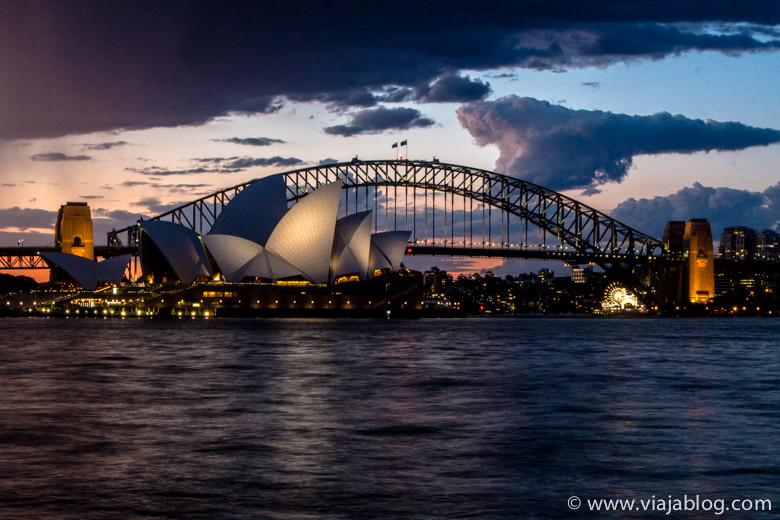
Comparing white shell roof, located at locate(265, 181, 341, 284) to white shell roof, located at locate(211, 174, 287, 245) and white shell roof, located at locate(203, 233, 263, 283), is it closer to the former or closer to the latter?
white shell roof, located at locate(211, 174, 287, 245)

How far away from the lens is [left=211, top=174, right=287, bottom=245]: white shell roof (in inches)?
A: 3647

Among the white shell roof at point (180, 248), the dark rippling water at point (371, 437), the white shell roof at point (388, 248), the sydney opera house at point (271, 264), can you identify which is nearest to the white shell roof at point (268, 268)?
the sydney opera house at point (271, 264)

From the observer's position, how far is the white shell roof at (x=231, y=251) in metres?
95.1

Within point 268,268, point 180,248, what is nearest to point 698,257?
point 268,268

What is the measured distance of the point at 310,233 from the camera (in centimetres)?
9144

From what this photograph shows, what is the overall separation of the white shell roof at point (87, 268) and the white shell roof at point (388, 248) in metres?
37.2

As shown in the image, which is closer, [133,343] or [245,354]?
[245,354]

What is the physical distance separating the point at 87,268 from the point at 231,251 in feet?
101

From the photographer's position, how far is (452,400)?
2522cm

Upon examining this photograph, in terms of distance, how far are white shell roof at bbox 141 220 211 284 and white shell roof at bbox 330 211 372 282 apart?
1590 cm

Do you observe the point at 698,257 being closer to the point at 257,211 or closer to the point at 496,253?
the point at 496,253

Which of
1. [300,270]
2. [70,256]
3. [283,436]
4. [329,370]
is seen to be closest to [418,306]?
[300,270]

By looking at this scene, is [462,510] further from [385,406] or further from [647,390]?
[647,390]

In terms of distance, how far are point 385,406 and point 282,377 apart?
8.99 meters
